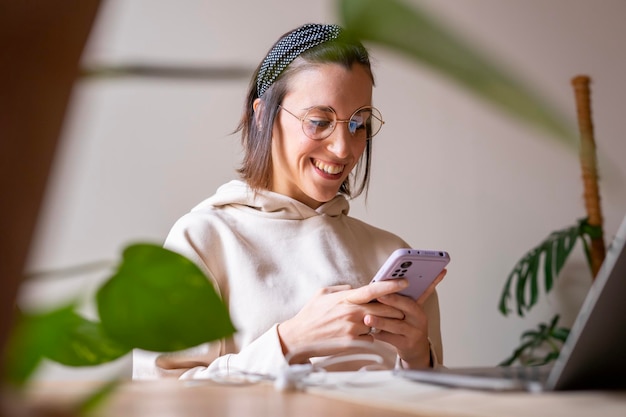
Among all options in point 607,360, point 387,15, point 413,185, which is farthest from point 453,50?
point 413,185

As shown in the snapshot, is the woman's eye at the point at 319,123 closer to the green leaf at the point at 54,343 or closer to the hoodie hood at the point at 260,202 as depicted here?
the hoodie hood at the point at 260,202

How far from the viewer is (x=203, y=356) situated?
1.47m

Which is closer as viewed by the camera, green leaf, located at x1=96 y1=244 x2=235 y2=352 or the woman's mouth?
green leaf, located at x1=96 y1=244 x2=235 y2=352

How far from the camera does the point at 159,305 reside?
0.57 ft

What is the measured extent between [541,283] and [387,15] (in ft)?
9.95

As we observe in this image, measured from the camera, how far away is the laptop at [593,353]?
601mm

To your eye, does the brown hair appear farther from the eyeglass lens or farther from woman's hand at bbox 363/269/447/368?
woman's hand at bbox 363/269/447/368

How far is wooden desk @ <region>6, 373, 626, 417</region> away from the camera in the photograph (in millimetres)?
588

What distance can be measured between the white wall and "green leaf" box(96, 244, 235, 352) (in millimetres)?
2112

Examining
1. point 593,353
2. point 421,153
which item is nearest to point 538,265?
point 421,153

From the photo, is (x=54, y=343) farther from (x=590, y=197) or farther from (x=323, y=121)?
(x=590, y=197)

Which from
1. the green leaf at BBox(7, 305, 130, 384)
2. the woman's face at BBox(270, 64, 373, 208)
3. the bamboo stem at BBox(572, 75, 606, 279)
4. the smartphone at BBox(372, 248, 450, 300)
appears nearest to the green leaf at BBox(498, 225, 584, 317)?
the bamboo stem at BBox(572, 75, 606, 279)

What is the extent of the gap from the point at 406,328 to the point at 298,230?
421 mm

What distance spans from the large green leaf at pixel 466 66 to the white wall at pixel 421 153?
2.20 m
